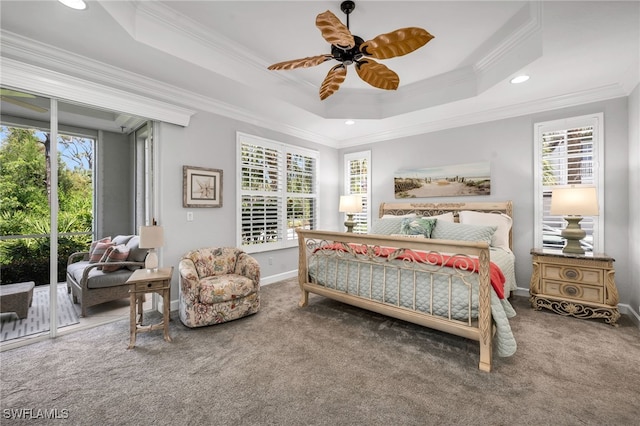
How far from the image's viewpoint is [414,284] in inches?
99.4

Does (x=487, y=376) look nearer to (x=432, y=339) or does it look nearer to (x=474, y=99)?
(x=432, y=339)

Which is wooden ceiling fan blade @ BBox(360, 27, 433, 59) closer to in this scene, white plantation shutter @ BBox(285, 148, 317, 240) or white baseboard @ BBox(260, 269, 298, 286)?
white plantation shutter @ BBox(285, 148, 317, 240)

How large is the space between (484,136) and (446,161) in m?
0.62

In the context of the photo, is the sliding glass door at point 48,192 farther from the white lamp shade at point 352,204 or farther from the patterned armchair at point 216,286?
the white lamp shade at point 352,204

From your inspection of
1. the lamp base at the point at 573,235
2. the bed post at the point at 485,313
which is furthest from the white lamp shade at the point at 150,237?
the lamp base at the point at 573,235

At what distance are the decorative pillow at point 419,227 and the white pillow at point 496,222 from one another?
53cm

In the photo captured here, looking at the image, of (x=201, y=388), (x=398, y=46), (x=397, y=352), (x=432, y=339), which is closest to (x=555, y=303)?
(x=432, y=339)

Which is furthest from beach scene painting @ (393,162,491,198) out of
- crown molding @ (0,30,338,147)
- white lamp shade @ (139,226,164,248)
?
white lamp shade @ (139,226,164,248)

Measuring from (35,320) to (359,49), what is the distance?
3.90 metres

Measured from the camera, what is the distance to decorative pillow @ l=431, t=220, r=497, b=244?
3.36 m

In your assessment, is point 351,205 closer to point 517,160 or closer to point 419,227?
point 419,227

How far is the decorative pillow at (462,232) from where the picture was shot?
11.0 ft

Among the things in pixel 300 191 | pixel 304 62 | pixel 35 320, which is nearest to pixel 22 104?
pixel 35 320

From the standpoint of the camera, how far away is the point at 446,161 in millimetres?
4480
